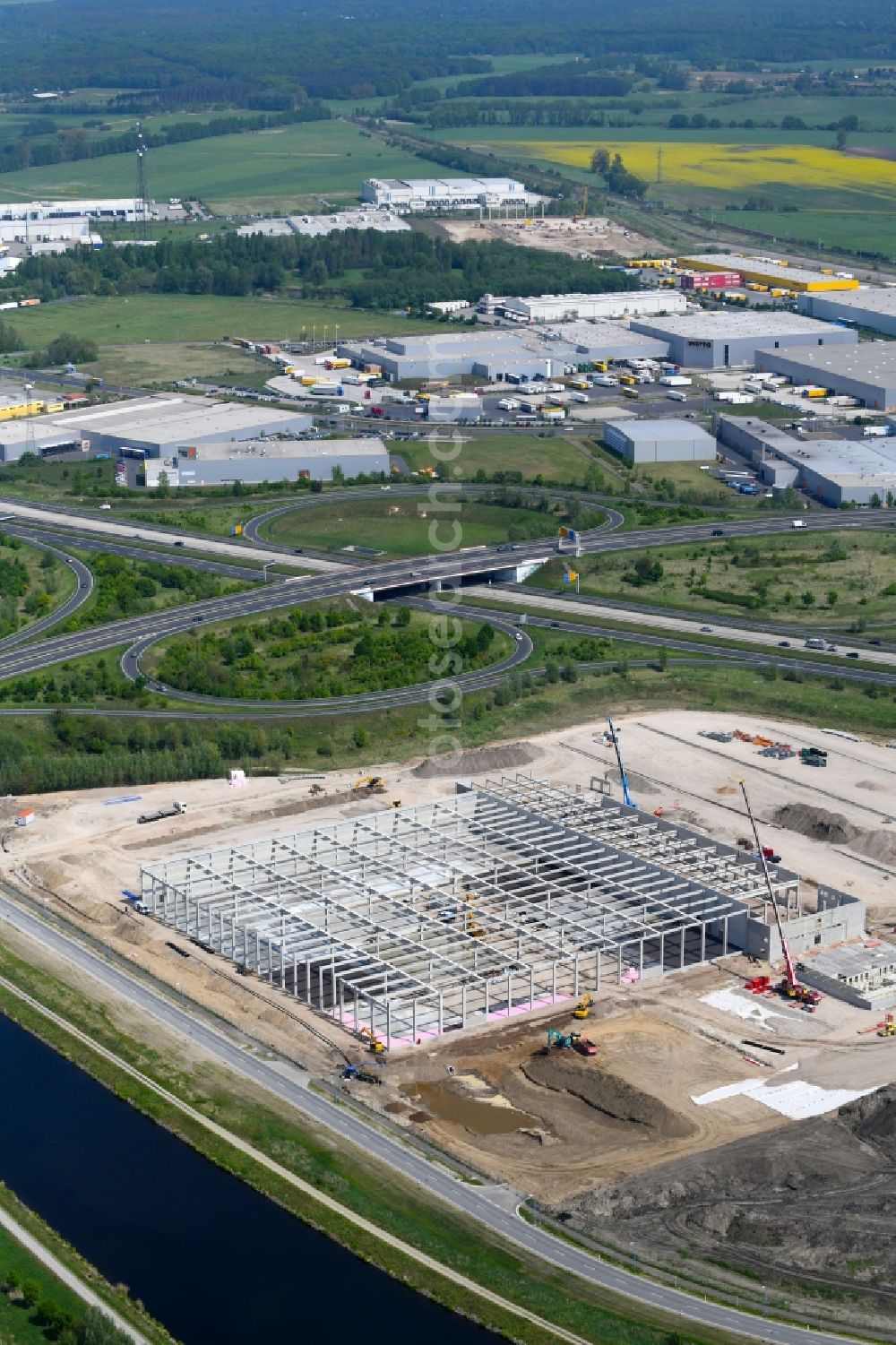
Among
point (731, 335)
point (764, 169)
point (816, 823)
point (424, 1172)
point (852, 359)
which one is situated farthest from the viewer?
point (764, 169)

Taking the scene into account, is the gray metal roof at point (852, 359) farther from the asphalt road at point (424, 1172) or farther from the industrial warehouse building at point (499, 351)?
the asphalt road at point (424, 1172)

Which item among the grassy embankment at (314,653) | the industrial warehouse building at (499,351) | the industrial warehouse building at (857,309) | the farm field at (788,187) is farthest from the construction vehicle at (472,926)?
the farm field at (788,187)

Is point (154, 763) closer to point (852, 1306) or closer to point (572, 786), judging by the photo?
point (572, 786)

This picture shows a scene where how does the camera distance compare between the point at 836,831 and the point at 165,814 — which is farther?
the point at 165,814

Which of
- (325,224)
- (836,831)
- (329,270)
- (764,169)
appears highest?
(764,169)

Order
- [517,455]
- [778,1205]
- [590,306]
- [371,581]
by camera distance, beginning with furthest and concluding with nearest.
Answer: [590,306] → [517,455] → [371,581] → [778,1205]

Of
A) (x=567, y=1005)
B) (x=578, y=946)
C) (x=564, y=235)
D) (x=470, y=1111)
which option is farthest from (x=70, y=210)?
(x=470, y=1111)

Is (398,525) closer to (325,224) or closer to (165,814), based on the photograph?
(165,814)

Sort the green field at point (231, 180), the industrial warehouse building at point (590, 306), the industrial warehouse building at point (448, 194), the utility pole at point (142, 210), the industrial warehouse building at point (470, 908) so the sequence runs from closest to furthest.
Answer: the industrial warehouse building at point (470, 908), the industrial warehouse building at point (590, 306), the utility pole at point (142, 210), the industrial warehouse building at point (448, 194), the green field at point (231, 180)

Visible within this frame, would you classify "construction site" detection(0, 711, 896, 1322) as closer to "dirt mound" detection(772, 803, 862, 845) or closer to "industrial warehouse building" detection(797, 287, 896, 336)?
"dirt mound" detection(772, 803, 862, 845)
